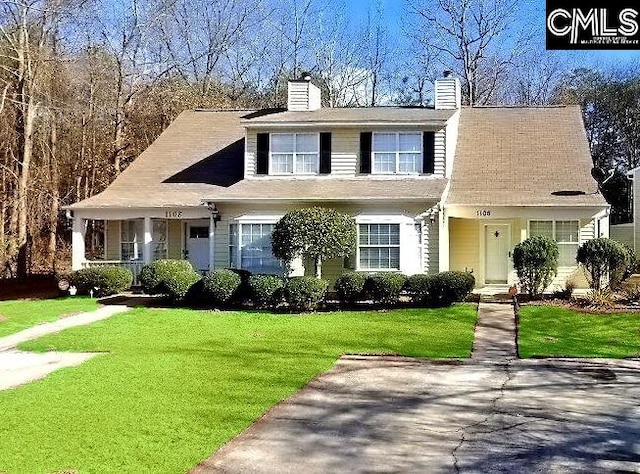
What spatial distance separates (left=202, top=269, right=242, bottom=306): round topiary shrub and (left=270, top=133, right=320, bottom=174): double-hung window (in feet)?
14.1

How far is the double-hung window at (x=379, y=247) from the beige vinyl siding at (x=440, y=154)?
7.73 ft

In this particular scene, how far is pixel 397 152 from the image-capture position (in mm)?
20484

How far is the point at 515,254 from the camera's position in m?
18.4

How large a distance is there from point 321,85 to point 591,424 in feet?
104

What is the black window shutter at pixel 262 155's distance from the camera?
21.1m

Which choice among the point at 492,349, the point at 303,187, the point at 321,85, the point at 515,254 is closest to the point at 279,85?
the point at 321,85

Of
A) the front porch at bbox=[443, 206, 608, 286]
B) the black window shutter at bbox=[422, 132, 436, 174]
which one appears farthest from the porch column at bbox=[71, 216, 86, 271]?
the front porch at bbox=[443, 206, 608, 286]

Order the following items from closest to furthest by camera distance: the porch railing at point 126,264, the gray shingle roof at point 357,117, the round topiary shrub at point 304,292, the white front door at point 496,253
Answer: the round topiary shrub at point 304,292
the gray shingle roof at point 357,117
the white front door at point 496,253
the porch railing at point 126,264

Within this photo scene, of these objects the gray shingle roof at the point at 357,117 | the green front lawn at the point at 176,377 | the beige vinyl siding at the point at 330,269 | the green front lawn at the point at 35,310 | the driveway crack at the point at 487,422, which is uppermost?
the gray shingle roof at the point at 357,117

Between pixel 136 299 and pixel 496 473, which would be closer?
pixel 496 473

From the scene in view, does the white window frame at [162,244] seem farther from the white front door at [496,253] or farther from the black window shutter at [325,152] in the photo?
the white front door at [496,253]

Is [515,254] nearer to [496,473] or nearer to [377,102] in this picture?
[496,473]

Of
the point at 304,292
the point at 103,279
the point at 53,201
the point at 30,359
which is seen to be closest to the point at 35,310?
the point at 103,279

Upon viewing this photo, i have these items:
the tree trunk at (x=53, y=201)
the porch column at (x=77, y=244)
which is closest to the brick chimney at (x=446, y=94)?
the porch column at (x=77, y=244)
